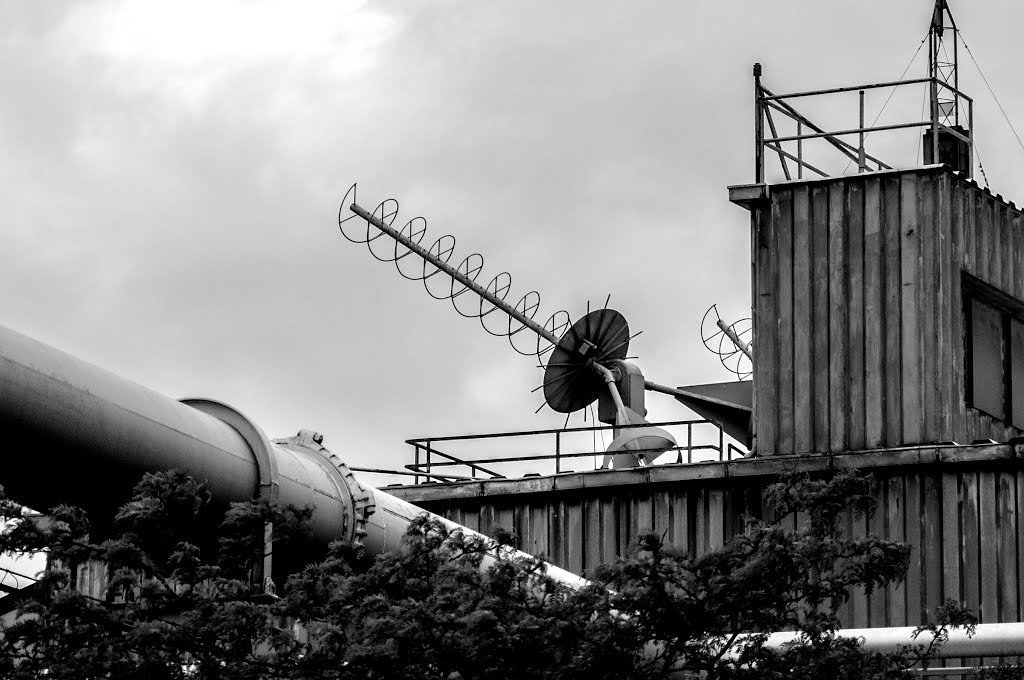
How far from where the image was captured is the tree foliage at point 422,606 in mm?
11953

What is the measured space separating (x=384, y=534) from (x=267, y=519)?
2336 millimetres

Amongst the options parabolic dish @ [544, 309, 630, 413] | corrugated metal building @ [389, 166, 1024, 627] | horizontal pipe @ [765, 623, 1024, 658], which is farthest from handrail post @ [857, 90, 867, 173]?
horizontal pipe @ [765, 623, 1024, 658]

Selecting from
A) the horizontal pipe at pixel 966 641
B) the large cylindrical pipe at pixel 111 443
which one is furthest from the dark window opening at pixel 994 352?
the large cylindrical pipe at pixel 111 443

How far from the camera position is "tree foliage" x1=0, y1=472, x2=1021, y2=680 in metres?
12.0

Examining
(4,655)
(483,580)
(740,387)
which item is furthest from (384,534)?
(740,387)

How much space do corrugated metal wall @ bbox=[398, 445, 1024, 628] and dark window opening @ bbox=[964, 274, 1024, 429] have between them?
167 centimetres

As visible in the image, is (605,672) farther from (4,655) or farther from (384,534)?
(4,655)

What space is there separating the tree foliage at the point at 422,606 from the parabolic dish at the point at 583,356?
14.8 meters

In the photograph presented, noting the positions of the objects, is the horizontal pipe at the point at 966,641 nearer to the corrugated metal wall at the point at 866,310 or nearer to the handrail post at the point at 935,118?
the corrugated metal wall at the point at 866,310

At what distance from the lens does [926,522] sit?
23.9 meters

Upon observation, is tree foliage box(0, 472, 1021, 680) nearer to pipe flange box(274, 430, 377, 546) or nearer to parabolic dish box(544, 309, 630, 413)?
pipe flange box(274, 430, 377, 546)

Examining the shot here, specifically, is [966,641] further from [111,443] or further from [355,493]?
[111,443]

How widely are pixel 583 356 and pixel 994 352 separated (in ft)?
19.4

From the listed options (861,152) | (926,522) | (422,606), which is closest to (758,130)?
(861,152)
